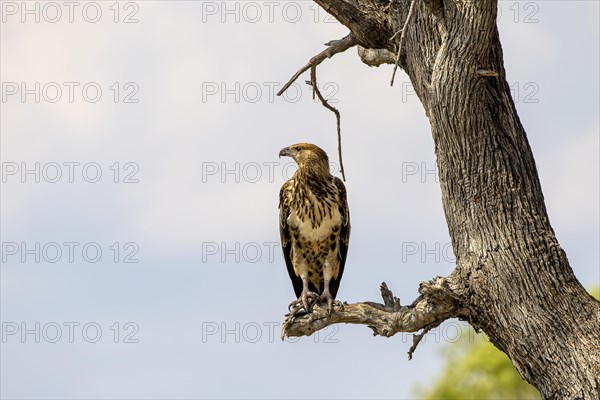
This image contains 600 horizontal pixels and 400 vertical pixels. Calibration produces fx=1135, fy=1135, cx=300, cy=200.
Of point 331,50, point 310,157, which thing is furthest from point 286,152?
point 331,50

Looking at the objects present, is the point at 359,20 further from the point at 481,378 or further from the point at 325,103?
the point at 481,378

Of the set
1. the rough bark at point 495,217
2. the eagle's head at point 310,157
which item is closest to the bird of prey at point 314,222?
the eagle's head at point 310,157

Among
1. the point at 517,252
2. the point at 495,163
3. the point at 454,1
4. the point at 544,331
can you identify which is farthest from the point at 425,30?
the point at 544,331

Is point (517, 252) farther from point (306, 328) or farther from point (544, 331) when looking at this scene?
point (306, 328)

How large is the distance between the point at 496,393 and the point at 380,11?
19.1 meters

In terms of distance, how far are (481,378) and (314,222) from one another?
705 inches

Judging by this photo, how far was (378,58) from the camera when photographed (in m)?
7.88

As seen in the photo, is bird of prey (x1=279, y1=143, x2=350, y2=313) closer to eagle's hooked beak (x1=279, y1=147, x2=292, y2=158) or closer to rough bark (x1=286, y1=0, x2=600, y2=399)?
eagle's hooked beak (x1=279, y1=147, x2=292, y2=158)

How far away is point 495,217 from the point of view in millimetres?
6988

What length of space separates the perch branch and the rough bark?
29mm

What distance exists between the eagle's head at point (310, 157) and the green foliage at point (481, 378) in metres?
16.7

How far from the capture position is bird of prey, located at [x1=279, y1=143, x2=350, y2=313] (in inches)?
337

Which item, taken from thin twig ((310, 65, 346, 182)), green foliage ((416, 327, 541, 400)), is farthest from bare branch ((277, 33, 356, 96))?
green foliage ((416, 327, 541, 400))

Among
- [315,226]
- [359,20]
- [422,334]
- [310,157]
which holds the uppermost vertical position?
[359,20]
